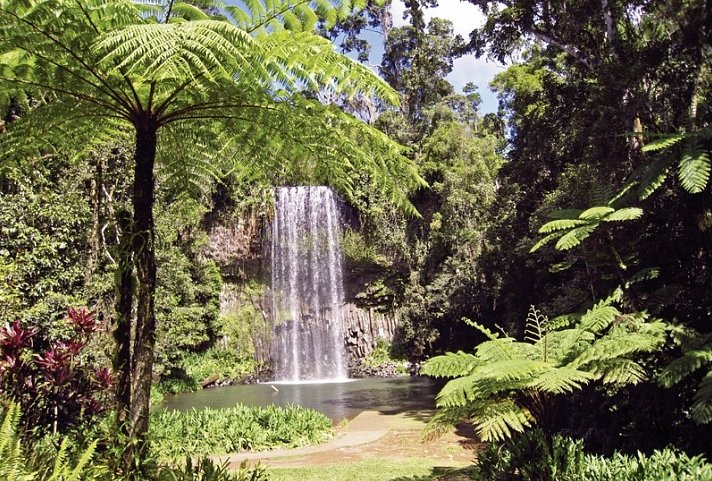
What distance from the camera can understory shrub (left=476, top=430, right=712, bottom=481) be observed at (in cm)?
314

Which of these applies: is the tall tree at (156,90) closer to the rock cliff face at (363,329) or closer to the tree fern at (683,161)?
the tree fern at (683,161)

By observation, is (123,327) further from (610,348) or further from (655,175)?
(655,175)

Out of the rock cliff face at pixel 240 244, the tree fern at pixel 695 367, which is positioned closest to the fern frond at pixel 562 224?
the tree fern at pixel 695 367

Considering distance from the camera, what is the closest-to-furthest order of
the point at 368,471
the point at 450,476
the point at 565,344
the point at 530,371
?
the point at 530,371
the point at 565,344
the point at 450,476
the point at 368,471

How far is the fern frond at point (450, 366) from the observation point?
3.80 m

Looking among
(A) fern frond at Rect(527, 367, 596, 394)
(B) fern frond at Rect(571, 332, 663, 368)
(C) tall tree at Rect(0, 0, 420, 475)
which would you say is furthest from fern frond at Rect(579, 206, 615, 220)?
(C) tall tree at Rect(0, 0, 420, 475)

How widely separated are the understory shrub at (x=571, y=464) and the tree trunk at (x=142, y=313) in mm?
2673

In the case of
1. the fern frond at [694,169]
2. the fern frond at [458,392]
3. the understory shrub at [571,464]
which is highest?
the fern frond at [694,169]

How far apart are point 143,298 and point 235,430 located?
5.25 meters

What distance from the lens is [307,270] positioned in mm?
21906

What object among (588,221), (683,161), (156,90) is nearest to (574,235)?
(588,221)

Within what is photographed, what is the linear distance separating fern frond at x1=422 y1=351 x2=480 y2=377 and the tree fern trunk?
6.36 ft

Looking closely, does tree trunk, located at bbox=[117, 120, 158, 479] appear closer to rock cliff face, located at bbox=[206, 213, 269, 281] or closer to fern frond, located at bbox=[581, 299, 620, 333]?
fern frond, located at bbox=[581, 299, 620, 333]

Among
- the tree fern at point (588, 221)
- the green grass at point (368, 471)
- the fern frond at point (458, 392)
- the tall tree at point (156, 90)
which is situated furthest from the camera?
the green grass at point (368, 471)
